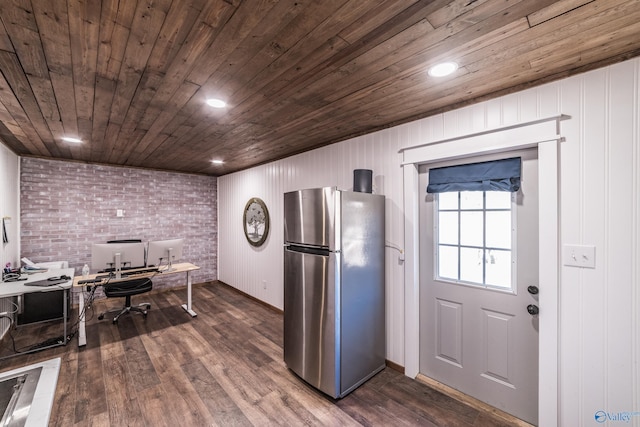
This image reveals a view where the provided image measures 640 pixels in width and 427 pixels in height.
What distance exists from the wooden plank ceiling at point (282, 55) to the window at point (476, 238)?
824mm

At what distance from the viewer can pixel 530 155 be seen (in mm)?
1905

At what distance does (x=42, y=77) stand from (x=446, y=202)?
3117 millimetres

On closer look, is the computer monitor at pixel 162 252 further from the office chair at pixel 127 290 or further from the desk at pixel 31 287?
the desk at pixel 31 287

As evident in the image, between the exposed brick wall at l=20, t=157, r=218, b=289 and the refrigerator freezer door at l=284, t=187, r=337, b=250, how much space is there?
3.68m

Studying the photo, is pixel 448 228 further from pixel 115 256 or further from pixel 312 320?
pixel 115 256

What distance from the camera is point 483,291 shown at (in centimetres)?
214

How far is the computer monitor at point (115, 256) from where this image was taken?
326 cm

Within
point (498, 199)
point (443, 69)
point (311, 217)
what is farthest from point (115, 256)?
point (498, 199)

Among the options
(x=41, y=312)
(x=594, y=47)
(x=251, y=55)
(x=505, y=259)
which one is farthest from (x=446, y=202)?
(x=41, y=312)

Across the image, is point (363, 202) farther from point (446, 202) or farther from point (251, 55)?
point (251, 55)

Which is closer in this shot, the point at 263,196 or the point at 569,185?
the point at 569,185

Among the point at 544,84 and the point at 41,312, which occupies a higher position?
A: the point at 544,84

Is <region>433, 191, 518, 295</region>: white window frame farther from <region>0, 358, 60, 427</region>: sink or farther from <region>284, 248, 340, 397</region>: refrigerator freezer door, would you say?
<region>0, 358, 60, 427</region>: sink

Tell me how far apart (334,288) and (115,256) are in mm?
2932
